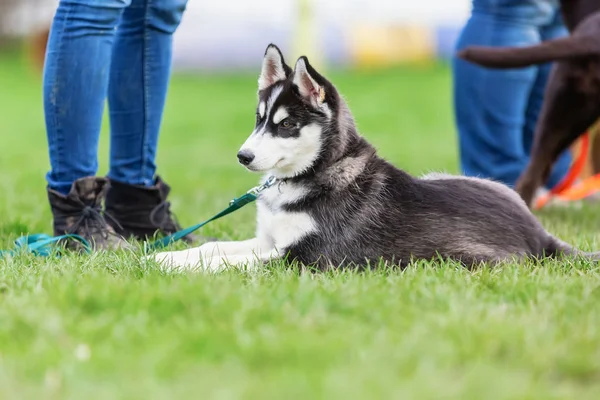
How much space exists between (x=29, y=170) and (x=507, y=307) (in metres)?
5.60

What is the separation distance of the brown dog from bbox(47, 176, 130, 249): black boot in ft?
6.97

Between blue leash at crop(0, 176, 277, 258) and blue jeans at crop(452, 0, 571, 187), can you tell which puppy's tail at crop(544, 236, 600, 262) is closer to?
blue leash at crop(0, 176, 277, 258)

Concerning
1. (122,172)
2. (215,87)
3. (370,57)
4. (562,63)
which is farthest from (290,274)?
(370,57)

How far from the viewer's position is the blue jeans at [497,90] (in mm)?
5457

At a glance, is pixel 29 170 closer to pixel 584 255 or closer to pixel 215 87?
pixel 584 255

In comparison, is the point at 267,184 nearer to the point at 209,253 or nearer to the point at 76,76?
the point at 209,253

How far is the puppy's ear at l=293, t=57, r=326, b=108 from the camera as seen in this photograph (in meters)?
3.27

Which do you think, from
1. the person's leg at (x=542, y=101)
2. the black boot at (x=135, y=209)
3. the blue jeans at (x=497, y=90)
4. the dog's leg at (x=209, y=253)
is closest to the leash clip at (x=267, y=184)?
the dog's leg at (x=209, y=253)

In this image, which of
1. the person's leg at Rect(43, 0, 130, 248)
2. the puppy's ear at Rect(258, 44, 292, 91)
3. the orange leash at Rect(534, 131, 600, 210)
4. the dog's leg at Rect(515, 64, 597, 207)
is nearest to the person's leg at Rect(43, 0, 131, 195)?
the person's leg at Rect(43, 0, 130, 248)

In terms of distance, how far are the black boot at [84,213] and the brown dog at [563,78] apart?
83.7 inches

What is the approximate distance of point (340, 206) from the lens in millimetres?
3322

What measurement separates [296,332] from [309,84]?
1.39 metres

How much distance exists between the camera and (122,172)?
410 centimetres

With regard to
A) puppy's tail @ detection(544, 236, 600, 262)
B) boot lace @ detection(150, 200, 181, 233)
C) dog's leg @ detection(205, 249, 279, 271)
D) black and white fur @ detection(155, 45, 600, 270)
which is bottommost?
boot lace @ detection(150, 200, 181, 233)
